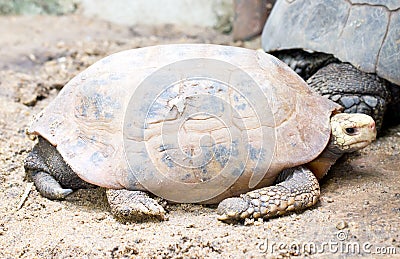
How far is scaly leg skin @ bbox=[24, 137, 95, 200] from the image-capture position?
272cm

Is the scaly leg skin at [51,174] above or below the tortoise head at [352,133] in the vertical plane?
below

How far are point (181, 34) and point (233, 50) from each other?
3.38 metres

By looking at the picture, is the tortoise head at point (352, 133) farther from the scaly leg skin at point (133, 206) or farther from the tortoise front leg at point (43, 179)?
the tortoise front leg at point (43, 179)

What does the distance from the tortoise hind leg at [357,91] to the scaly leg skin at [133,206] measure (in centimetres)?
142

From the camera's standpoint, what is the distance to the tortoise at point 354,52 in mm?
3281

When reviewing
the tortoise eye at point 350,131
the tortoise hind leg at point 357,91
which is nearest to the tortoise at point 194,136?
the tortoise eye at point 350,131

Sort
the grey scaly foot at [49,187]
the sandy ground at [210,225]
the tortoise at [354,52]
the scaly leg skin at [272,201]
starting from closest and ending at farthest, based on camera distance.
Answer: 1. the sandy ground at [210,225]
2. the scaly leg skin at [272,201]
3. the grey scaly foot at [49,187]
4. the tortoise at [354,52]

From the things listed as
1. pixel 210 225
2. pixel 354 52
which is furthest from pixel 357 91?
pixel 210 225

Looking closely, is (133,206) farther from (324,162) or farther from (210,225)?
(324,162)

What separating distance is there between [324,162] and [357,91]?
734mm

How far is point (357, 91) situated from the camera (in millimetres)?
3293

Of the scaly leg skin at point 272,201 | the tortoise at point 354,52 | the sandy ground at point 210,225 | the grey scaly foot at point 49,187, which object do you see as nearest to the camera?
the sandy ground at point 210,225

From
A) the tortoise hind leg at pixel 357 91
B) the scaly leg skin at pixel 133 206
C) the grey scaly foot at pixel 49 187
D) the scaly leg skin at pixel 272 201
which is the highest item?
the tortoise hind leg at pixel 357 91

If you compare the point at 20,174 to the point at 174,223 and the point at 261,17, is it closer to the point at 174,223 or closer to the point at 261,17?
the point at 174,223
